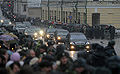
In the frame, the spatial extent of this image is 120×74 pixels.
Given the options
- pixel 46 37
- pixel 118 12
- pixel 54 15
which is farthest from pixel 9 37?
pixel 54 15

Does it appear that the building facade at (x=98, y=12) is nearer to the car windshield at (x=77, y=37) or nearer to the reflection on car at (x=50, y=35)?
the reflection on car at (x=50, y=35)

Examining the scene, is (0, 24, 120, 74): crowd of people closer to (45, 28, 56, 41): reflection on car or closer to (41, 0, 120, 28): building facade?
(45, 28, 56, 41): reflection on car

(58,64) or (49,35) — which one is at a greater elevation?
(58,64)

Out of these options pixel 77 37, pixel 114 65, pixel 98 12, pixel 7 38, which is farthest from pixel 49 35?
pixel 114 65

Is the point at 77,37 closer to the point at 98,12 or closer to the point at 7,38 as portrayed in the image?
the point at 7,38

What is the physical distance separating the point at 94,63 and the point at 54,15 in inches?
2807

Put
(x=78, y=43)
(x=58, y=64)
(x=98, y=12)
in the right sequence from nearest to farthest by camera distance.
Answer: (x=58, y=64), (x=78, y=43), (x=98, y=12)

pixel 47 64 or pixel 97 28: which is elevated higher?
pixel 47 64

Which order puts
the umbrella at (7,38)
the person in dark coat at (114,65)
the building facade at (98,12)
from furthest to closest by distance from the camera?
the building facade at (98,12) → the umbrella at (7,38) → the person in dark coat at (114,65)

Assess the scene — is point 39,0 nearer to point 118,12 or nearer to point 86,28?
point 118,12

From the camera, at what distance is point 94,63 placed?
1399cm

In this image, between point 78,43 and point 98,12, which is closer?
point 78,43

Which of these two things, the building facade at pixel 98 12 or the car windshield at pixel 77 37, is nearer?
the car windshield at pixel 77 37

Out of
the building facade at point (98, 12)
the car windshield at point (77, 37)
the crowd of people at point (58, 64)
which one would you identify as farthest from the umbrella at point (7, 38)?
the building facade at point (98, 12)
